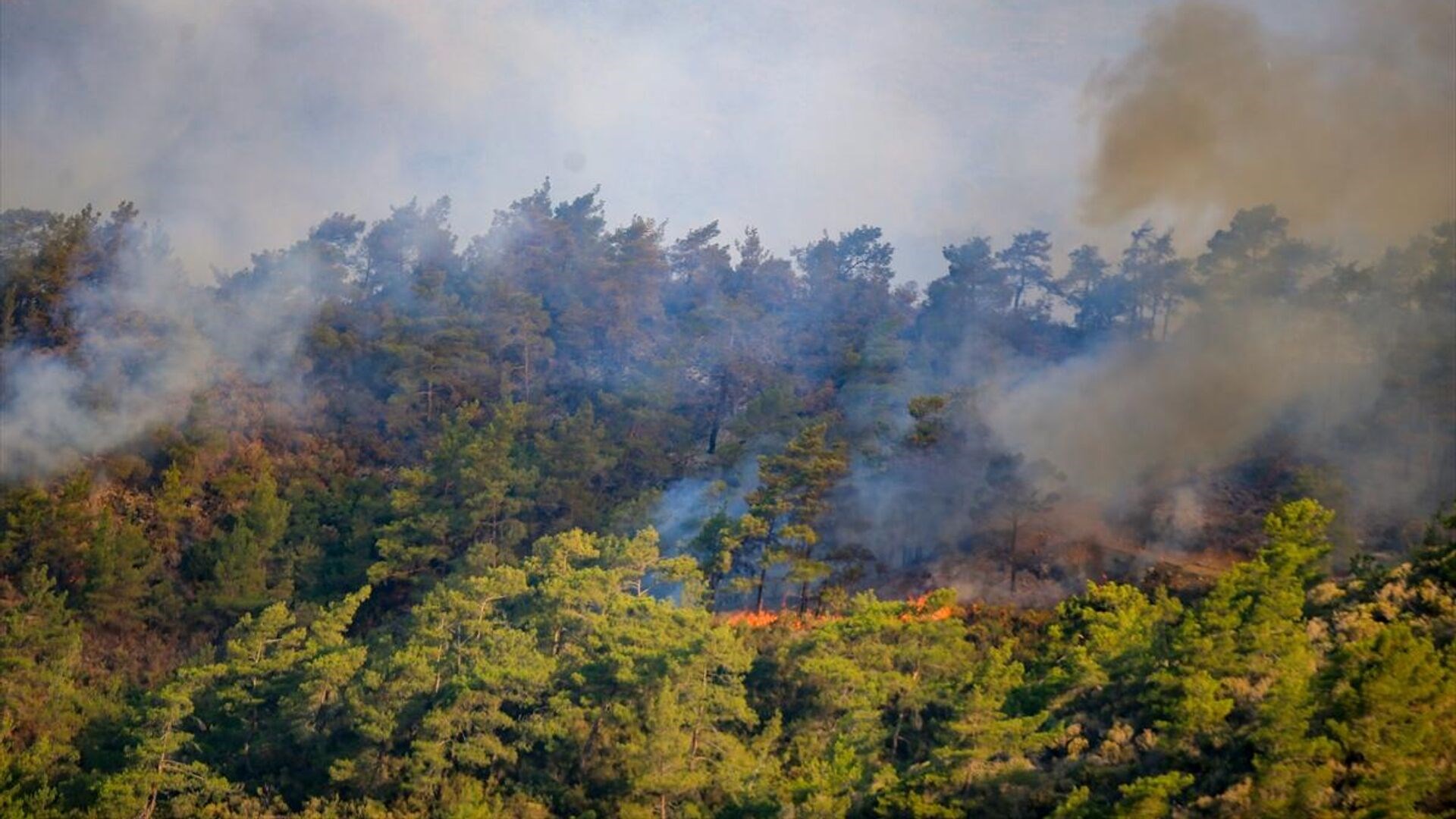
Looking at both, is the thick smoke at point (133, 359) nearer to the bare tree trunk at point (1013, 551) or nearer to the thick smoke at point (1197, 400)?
the bare tree trunk at point (1013, 551)

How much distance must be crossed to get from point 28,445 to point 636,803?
23628mm

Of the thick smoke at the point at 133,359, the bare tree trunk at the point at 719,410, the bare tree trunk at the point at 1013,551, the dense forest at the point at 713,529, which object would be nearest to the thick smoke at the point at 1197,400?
the dense forest at the point at 713,529

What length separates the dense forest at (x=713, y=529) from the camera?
67.1ft

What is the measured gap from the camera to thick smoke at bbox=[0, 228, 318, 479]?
118ft

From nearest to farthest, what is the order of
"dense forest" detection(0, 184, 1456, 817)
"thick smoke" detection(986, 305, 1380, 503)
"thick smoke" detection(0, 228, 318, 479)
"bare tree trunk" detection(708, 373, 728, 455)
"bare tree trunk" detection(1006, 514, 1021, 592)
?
"dense forest" detection(0, 184, 1456, 817)
"bare tree trunk" detection(1006, 514, 1021, 592)
"thick smoke" detection(0, 228, 318, 479)
"thick smoke" detection(986, 305, 1380, 503)
"bare tree trunk" detection(708, 373, 728, 455)

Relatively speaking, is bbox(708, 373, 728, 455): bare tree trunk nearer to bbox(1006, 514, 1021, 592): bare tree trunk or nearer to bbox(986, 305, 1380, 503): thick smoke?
bbox(986, 305, 1380, 503): thick smoke

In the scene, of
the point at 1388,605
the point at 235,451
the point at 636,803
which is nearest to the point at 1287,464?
the point at 1388,605

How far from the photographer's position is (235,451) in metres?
39.0

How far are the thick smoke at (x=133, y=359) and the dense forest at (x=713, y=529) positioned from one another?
0.18m

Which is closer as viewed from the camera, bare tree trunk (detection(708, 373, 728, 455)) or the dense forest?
the dense forest

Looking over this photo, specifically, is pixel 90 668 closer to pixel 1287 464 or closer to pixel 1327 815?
pixel 1327 815

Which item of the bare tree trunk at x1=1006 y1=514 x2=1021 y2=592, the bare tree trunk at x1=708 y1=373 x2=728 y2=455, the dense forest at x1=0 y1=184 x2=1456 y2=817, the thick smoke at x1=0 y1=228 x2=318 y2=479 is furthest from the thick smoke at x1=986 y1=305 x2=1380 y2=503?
the thick smoke at x1=0 y1=228 x2=318 y2=479

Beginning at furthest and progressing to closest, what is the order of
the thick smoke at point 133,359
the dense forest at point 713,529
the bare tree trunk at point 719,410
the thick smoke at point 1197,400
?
the bare tree trunk at point 719,410, the thick smoke at point 1197,400, the thick smoke at point 133,359, the dense forest at point 713,529

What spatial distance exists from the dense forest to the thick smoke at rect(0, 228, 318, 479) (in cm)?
18
